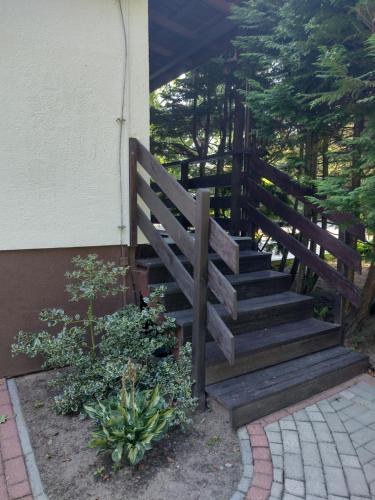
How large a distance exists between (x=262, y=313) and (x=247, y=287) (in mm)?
319

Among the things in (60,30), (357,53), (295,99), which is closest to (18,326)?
(60,30)

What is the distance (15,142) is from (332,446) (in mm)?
2965

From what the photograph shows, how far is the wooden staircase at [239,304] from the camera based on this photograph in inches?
86.6

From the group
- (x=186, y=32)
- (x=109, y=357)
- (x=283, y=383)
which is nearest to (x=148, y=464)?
(x=109, y=357)

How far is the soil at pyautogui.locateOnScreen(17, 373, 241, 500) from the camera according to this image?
5.55 ft

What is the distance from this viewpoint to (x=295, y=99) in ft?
10.1

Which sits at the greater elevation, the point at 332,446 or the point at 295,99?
the point at 295,99

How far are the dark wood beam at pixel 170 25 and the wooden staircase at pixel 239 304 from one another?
5.37 ft

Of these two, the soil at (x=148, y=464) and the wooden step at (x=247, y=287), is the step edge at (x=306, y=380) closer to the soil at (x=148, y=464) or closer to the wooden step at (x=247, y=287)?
the soil at (x=148, y=464)

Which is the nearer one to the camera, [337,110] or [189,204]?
[189,204]

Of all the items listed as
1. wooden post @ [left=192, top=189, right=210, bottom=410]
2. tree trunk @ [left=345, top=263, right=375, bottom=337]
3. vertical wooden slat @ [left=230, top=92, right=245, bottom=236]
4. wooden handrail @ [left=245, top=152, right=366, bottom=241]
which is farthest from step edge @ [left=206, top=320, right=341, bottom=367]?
vertical wooden slat @ [left=230, top=92, right=245, bottom=236]

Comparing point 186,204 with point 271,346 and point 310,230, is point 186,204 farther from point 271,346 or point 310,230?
point 310,230

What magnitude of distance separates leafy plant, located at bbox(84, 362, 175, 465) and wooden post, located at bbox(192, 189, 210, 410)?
1.24 feet

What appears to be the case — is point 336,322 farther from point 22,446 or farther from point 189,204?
point 22,446
